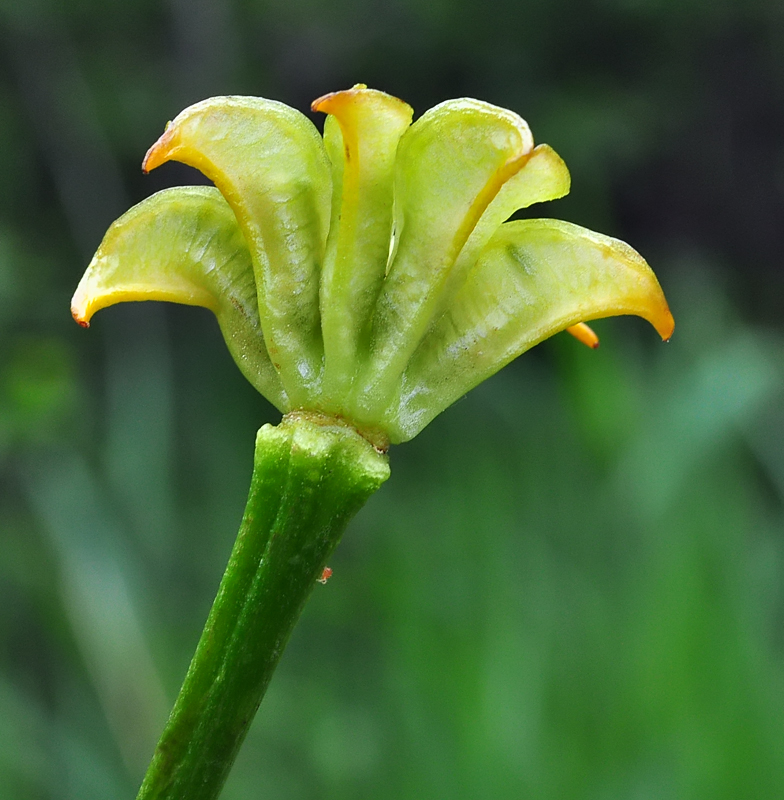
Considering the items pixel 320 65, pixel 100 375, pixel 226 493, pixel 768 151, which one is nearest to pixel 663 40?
pixel 768 151

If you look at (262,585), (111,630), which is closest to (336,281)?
(262,585)

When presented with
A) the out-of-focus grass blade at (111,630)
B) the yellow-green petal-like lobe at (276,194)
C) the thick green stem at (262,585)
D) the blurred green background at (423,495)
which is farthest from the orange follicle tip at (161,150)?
the out-of-focus grass blade at (111,630)

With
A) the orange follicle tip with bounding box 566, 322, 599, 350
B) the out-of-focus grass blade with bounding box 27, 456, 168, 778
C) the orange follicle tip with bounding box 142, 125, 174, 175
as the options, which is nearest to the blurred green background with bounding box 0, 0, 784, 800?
the out-of-focus grass blade with bounding box 27, 456, 168, 778

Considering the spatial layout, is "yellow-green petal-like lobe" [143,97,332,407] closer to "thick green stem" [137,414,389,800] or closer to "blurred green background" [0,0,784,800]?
"thick green stem" [137,414,389,800]

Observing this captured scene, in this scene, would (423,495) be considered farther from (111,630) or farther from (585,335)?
(585,335)

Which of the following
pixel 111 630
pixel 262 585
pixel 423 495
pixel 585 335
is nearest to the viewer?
pixel 262 585

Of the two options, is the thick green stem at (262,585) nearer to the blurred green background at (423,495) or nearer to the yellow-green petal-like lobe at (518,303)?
the yellow-green petal-like lobe at (518,303)

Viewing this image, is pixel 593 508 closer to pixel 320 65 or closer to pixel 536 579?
pixel 536 579
